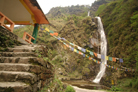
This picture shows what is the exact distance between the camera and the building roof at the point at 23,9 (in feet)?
17.4

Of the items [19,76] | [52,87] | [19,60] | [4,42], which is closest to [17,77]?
[19,76]

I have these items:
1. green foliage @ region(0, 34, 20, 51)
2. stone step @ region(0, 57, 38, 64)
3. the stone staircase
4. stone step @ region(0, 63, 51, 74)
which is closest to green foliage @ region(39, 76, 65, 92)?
the stone staircase

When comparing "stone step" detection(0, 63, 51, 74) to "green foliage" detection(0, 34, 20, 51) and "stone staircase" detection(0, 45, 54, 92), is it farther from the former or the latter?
"green foliage" detection(0, 34, 20, 51)

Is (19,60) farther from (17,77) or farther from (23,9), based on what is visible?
(23,9)

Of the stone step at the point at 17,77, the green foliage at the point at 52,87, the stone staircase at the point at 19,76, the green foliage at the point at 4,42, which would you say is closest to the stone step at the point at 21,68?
the stone staircase at the point at 19,76

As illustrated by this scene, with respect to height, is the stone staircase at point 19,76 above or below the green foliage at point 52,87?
above

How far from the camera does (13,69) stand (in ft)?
7.54

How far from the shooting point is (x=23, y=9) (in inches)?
245

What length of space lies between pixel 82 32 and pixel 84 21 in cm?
451

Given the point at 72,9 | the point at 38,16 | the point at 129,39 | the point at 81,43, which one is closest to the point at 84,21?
the point at 81,43

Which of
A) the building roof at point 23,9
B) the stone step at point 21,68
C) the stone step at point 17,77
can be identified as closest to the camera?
the stone step at point 17,77

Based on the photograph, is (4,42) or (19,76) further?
(4,42)

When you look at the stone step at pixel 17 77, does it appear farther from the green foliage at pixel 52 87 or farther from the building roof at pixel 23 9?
the building roof at pixel 23 9

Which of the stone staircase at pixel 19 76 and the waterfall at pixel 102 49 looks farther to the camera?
the waterfall at pixel 102 49
